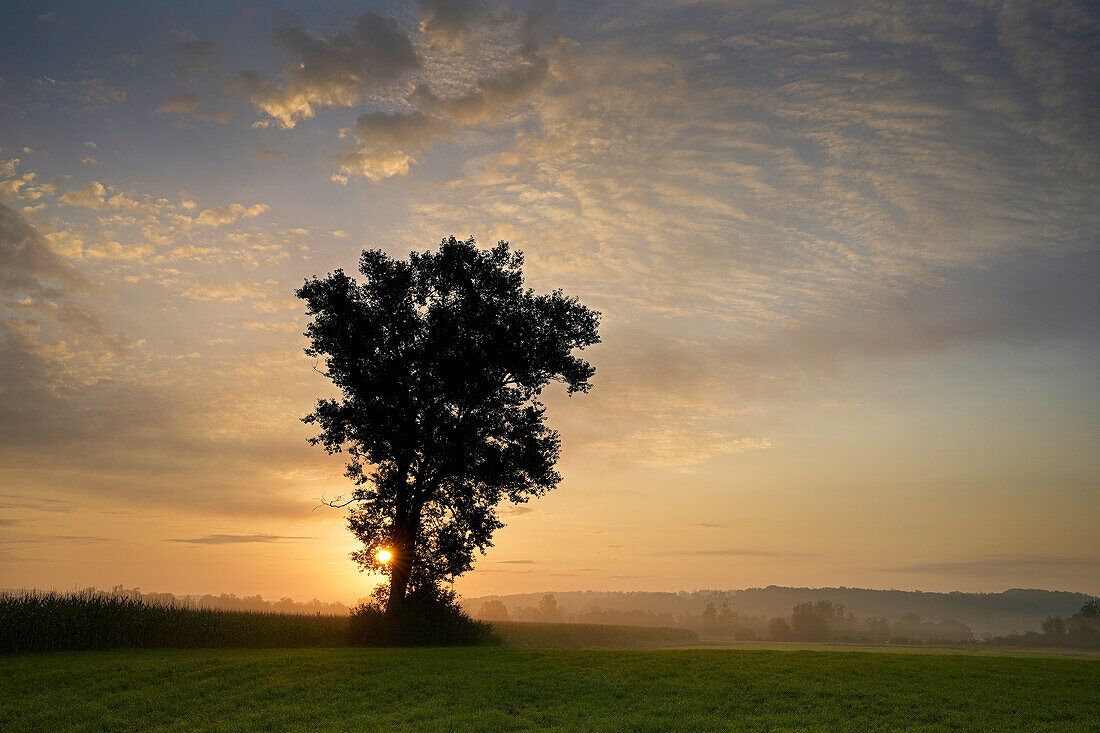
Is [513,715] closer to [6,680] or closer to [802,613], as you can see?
[6,680]

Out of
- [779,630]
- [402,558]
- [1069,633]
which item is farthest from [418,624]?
[1069,633]

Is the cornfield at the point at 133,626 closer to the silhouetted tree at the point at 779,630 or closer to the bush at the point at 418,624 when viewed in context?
the bush at the point at 418,624

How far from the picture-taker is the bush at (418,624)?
42.8 meters

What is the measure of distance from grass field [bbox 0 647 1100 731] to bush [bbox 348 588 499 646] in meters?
8.47

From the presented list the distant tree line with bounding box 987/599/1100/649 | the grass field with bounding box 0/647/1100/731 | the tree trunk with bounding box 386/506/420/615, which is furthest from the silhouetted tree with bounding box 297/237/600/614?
the distant tree line with bounding box 987/599/1100/649

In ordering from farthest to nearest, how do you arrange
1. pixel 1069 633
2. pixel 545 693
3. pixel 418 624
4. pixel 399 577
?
pixel 1069 633 → pixel 399 577 → pixel 418 624 → pixel 545 693

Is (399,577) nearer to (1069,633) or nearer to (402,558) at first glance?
(402,558)

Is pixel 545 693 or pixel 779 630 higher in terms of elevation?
pixel 545 693

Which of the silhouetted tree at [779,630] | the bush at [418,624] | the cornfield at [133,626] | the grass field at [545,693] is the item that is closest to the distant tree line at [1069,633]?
the silhouetted tree at [779,630]

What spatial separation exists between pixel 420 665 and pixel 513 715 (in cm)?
887

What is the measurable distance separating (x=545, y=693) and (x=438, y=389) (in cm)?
2384

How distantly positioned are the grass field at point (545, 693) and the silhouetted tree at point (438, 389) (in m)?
13.5

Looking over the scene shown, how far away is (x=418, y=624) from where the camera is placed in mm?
43625

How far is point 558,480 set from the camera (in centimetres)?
4844
